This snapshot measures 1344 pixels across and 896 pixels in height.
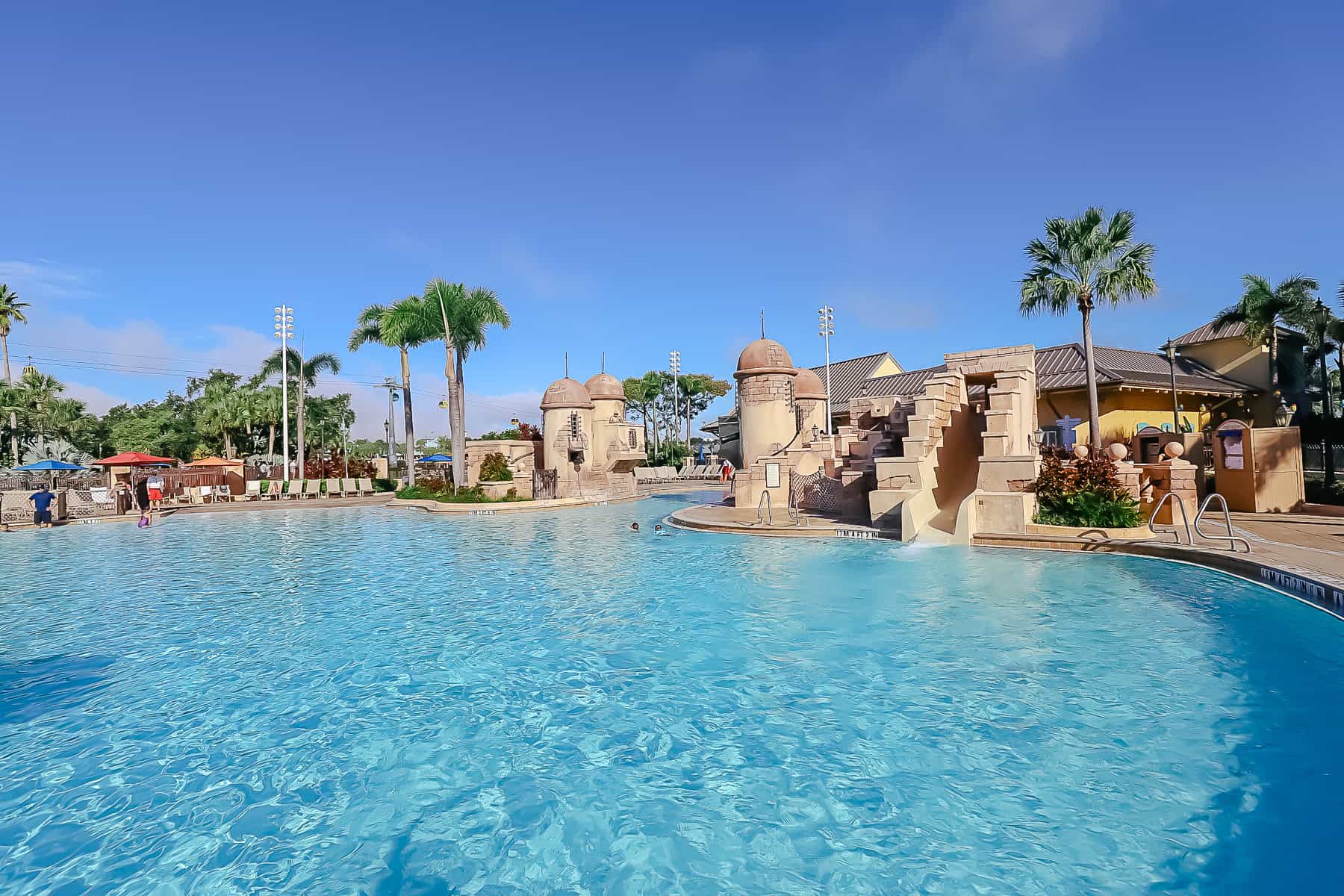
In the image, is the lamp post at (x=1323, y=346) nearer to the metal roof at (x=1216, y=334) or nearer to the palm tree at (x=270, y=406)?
the metal roof at (x=1216, y=334)

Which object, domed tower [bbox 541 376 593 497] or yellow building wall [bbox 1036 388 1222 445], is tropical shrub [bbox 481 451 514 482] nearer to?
domed tower [bbox 541 376 593 497]

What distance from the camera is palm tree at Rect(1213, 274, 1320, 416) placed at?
76.1 feet

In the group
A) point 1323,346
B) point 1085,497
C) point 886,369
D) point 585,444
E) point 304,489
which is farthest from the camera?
point 886,369

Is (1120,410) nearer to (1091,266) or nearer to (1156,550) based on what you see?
(1091,266)

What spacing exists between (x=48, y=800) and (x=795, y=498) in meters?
16.5

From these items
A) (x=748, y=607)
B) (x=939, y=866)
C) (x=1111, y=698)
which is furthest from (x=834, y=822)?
(x=748, y=607)

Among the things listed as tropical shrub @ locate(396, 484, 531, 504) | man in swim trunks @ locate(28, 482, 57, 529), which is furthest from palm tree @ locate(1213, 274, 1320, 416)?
man in swim trunks @ locate(28, 482, 57, 529)

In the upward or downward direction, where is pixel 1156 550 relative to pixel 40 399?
downward

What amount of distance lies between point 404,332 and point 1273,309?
32.5 metres

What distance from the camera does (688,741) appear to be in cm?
472

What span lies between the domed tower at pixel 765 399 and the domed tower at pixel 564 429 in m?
9.06

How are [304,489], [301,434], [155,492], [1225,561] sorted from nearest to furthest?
1. [1225,561]
2. [155,492]
3. [304,489]
4. [301,434]

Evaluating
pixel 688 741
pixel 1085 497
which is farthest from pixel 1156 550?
pixel 688 741

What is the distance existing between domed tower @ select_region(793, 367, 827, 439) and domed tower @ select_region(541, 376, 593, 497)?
9.48 meters
